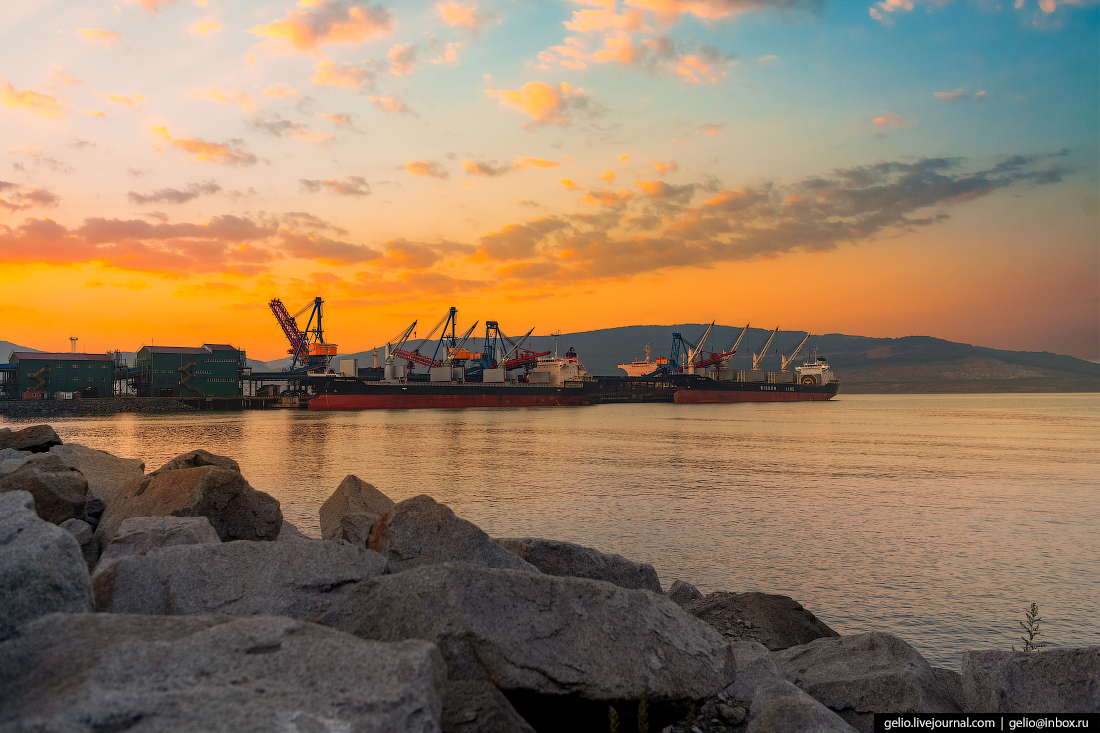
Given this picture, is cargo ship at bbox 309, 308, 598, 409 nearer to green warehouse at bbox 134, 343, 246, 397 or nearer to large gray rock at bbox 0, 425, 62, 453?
green warehouse at bbox 134, 343, 246, 397

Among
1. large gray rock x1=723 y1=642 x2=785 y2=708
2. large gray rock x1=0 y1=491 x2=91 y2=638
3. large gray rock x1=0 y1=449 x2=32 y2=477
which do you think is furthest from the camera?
large gray rock x1=0 y1=449 x2=32 y2=477

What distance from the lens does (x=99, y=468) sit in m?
10.1

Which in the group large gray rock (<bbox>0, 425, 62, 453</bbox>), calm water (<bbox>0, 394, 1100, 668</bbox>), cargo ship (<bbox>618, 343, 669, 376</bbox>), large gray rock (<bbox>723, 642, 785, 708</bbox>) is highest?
cargo ship (<bbox>618, 343, 669, 376</bbox>)

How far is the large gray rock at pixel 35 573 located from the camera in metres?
2.74

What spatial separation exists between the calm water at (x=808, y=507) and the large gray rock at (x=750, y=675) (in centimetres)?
360

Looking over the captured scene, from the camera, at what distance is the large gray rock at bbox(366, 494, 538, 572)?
5758 millimetres

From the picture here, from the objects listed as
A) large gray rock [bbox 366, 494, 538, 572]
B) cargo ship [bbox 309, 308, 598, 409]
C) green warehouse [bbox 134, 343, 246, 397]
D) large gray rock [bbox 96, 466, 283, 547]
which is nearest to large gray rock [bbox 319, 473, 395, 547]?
large gray rock [bbox 96, 466, 283, 547]

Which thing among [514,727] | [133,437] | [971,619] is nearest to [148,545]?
[514,727]

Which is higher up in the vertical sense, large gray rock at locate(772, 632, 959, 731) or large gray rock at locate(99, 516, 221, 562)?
large gray rock at locate(99, 516, 221, 562)

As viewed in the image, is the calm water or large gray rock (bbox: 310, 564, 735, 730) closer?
large gray rock (bbox: 310, 564, 735, 730)

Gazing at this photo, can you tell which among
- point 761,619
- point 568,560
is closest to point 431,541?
point 568,560

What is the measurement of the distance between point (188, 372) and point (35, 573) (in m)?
98.4

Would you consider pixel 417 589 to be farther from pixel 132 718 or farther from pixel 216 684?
pixel 132 718

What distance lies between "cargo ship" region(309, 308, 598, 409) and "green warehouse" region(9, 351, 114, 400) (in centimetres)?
3394
